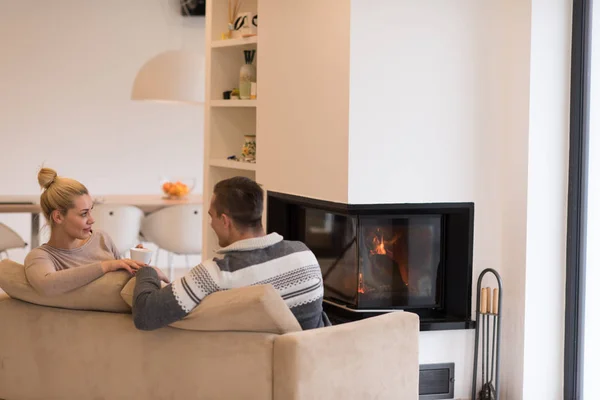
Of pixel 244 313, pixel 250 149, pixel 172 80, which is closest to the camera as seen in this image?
pixel 244 313

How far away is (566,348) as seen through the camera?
405cm

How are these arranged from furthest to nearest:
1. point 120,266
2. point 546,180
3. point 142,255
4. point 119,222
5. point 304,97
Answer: point 119,222 < point 304,97 < point 546,180 < point 142,255 < point 120,266

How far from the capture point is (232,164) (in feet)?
17.0

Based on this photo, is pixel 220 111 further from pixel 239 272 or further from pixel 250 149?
pixel 239 272

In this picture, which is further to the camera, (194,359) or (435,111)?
(435,111)

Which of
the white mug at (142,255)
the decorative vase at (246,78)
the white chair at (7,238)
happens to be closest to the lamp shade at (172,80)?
the decorative vase at (246,78)

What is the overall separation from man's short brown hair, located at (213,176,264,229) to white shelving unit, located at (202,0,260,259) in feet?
7.29

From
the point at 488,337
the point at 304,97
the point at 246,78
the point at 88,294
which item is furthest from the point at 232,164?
the point at 88,294

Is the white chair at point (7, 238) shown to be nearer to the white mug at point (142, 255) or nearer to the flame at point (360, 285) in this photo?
the flame at point (360, 285)

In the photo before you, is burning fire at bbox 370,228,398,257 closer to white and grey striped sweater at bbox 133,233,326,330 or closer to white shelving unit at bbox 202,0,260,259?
white and grey striped sweater at bbox 133,233,326,330

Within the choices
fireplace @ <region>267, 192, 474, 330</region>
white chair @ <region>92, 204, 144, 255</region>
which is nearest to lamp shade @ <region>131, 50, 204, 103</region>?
white chair @ <region>92, 204, 144, 255</region>

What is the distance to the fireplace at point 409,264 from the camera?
4.12m

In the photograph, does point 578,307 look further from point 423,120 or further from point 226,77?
point 226,77

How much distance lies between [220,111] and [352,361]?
281 centimetres
